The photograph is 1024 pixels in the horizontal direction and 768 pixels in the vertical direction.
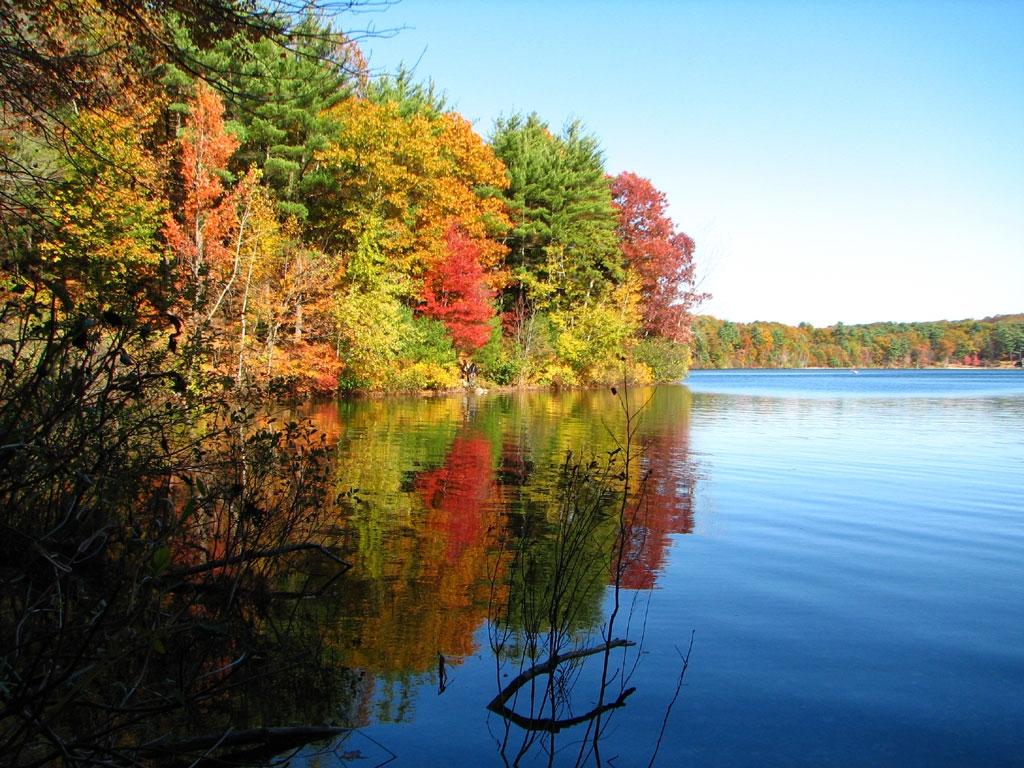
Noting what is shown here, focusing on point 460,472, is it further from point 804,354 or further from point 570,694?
point 804,354

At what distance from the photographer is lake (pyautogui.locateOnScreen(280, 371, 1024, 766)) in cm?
471

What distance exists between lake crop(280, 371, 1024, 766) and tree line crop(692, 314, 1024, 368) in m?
121

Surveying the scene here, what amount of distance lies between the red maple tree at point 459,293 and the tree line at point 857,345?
98050 mm

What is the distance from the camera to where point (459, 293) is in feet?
122

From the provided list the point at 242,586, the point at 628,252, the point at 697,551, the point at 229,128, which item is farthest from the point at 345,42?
the point at 628,252

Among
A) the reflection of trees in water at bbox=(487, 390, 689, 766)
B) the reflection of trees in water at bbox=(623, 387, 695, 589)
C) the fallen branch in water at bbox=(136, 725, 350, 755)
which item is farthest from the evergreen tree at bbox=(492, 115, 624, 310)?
the fallen branch in water at bbox=(136, 725, 350, 755)

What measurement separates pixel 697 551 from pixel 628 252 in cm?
4703

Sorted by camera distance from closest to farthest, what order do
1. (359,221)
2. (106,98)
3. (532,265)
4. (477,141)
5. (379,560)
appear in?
(106,98), (379,560), (359,221), (477,141), (532,265)

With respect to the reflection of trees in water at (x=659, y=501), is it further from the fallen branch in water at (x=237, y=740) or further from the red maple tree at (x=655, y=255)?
the red maple tree at (x=655, y=255)

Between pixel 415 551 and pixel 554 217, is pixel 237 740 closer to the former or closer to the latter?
pixel 415 551

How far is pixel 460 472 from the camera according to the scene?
1382 centimetres

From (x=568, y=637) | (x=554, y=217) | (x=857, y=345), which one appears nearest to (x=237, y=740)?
(x=568, y=637)

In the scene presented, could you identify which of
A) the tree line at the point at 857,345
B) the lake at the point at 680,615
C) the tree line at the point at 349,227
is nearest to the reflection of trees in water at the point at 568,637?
the lake at the point at 680,615

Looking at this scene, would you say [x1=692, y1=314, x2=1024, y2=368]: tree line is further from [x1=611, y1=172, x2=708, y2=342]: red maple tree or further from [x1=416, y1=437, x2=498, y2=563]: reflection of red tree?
[x1=416, y1=437, x2=498, y2=563]: reflection of red tree
